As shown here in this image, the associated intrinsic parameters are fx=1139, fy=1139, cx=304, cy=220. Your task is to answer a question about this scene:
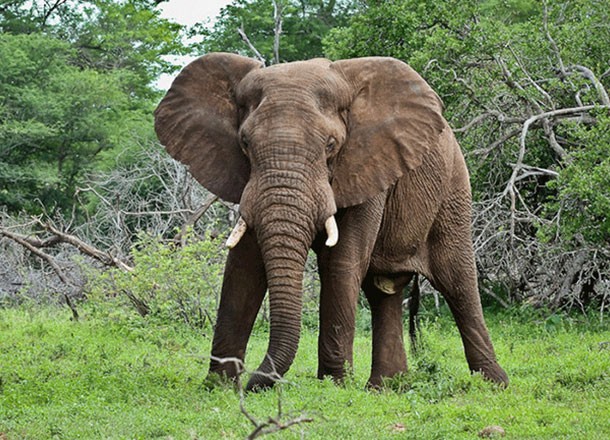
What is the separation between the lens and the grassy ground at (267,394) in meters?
6.42

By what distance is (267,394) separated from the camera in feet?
24.6

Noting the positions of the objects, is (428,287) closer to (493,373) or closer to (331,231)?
(493,373)

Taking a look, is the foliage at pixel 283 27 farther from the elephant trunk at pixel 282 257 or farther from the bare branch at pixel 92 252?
the elephant trunk at pixel 282 257

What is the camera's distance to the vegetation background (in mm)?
6945

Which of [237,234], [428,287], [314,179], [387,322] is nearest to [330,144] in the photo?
[314,179]

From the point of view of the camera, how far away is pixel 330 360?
799 centimetres

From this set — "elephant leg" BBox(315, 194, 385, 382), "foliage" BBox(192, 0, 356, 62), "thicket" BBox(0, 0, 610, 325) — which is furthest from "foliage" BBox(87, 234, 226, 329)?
"foliage" BBox(192, 0, 356, 62)

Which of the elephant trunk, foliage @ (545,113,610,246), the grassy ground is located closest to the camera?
the grassy ground

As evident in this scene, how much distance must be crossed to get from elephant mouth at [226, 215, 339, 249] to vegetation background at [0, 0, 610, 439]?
84 centimetres

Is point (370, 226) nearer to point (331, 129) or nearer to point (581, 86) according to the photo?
point (331, 129)

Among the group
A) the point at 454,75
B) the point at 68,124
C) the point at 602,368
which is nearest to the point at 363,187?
the point at 602,368

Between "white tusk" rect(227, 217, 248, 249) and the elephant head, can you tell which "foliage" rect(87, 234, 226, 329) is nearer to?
the elephant head

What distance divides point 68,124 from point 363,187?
748 inches

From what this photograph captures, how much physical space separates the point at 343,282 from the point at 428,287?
721cm
